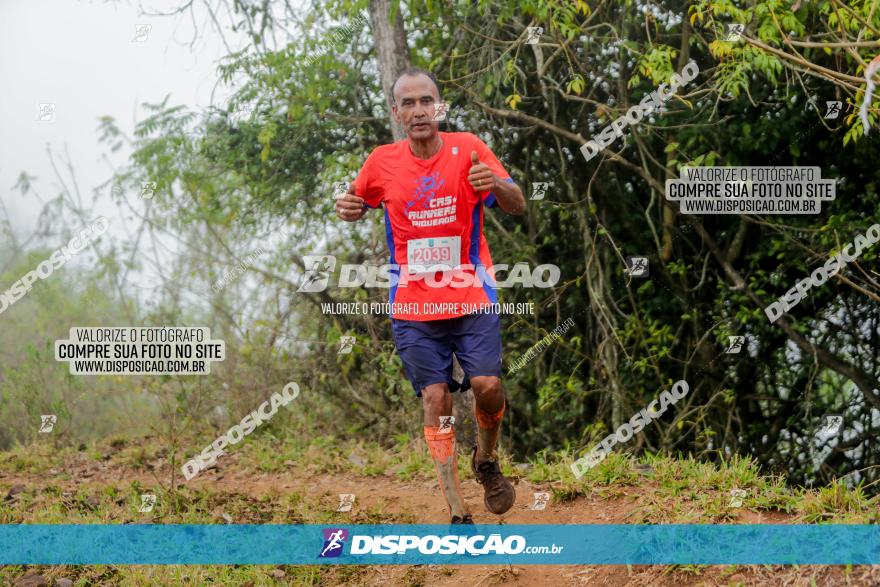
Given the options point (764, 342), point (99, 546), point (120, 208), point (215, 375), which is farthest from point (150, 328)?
point (764, 342)

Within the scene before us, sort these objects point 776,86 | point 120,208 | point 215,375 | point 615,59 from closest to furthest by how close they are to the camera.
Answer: point 776,86 → point 615,59 → point 215,375 → point 120,208

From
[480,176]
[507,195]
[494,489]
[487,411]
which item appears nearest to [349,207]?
[480,176]

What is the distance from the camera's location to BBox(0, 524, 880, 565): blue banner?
413 centimetres

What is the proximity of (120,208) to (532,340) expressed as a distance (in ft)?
14.9

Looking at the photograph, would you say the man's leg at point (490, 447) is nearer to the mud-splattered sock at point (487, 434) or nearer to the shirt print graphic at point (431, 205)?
the mud-splattered sock at point (487, 434)

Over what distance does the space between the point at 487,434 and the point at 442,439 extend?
0.29 meters

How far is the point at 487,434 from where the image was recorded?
497 cm

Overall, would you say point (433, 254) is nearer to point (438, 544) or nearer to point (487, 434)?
point (487, 434)

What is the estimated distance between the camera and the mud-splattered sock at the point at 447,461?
15.8ft

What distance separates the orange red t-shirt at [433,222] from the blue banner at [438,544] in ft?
4.03

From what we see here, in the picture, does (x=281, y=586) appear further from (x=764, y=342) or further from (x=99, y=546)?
(x=764, y=342)

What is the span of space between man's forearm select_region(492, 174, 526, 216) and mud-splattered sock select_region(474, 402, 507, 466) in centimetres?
108

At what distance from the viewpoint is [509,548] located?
4738mm

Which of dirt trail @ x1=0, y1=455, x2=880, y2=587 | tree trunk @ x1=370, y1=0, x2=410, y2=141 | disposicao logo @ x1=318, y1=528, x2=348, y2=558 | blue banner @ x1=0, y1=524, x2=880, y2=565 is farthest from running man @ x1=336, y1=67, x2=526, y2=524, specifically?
tree trunk @ x1=370, y1=0, x2=410, y2=141
